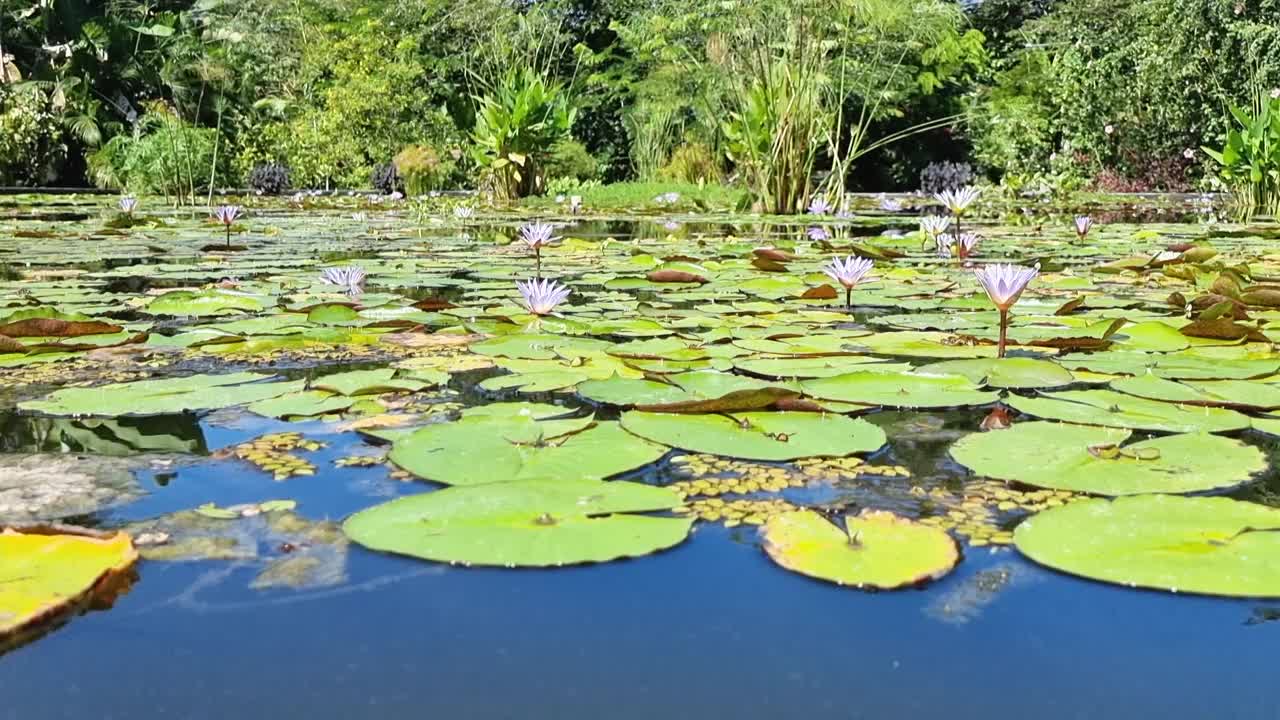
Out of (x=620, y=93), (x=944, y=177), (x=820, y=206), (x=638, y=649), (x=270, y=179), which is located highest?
(x=620, y=93)

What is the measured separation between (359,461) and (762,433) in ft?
1.42

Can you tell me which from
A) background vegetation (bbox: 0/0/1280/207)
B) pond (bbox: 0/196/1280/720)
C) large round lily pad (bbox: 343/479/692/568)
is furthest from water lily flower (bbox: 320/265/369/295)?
background vegetation (bbox: 0/0/1280/207)

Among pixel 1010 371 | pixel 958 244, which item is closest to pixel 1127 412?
pixel 1010 371

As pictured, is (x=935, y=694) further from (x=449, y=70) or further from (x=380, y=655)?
(x=449, y=70)

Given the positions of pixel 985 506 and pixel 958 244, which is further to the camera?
pixel 958 244

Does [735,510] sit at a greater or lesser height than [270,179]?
lesser

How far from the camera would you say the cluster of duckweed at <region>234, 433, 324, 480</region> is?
1057 millimetres

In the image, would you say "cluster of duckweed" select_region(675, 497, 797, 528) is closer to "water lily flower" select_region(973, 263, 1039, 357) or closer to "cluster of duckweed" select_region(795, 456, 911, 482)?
"cluster of duckweed" select_region(795, 456, 911, 482)

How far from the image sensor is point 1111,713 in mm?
577

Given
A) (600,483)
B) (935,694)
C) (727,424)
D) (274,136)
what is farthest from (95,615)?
(274,136)

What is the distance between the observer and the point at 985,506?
0.95 meters

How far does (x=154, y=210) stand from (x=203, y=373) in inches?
244

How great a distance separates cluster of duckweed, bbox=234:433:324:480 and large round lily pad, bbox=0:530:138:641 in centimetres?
24

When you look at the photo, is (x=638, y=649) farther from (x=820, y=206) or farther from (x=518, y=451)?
(x=820, y=206)
